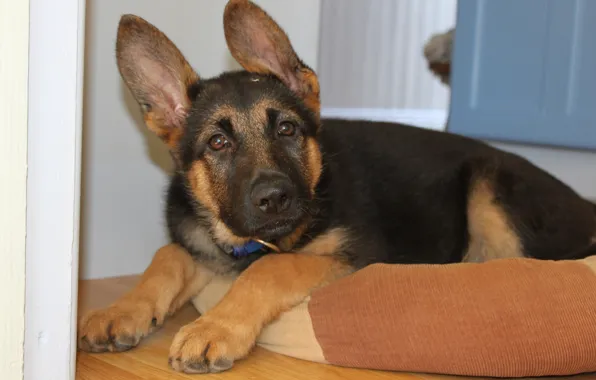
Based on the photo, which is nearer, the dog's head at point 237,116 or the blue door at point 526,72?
the dog's head at point 237,116

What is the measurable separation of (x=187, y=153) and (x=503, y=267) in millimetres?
1343

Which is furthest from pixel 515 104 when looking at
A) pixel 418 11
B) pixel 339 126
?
pixel 418 11

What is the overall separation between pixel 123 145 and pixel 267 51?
1.08 metres

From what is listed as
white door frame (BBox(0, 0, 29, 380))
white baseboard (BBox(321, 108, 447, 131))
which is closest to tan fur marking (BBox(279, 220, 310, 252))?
white door frame (BBox(0, 0, 29, 380))

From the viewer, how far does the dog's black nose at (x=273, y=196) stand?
2666mm

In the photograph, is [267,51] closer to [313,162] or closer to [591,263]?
[313,162]

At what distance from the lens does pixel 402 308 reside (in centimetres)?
250

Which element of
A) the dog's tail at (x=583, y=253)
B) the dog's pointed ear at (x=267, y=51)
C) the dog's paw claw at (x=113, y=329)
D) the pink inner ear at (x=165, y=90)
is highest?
the dog's pointed ear at (x=267, y=51)

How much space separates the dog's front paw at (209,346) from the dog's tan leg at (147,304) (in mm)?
308

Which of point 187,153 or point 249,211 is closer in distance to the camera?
point 249,211

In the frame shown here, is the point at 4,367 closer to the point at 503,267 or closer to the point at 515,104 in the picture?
the point at 503,267

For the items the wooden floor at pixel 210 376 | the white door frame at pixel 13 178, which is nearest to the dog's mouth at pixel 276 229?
the wooden floor at pixel 210 376

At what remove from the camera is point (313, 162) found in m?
3.15

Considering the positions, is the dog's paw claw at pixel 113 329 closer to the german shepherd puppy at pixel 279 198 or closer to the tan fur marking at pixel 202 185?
the german shepherd puppy at pixel 279 198
